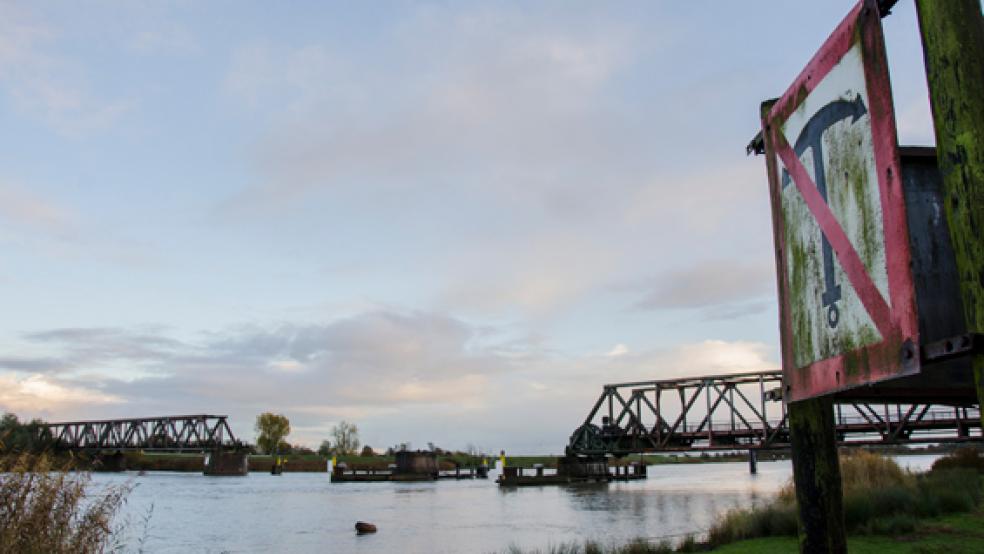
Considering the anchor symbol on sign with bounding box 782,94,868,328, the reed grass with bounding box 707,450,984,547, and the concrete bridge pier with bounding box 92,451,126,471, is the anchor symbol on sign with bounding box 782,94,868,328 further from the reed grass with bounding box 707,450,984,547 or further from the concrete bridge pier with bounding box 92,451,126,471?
the concrete bridge pier with bounding box 92,451,126,471

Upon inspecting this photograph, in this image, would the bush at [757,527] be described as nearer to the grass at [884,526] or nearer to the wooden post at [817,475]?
the grass at [884,526]

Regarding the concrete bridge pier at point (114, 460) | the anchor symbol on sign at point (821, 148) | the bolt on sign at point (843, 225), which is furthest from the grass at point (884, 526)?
the concrete bridge pier at point (114, 460)

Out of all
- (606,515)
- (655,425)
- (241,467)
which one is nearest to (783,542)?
(606,515)

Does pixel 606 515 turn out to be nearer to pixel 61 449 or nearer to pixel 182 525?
pixel 182 525

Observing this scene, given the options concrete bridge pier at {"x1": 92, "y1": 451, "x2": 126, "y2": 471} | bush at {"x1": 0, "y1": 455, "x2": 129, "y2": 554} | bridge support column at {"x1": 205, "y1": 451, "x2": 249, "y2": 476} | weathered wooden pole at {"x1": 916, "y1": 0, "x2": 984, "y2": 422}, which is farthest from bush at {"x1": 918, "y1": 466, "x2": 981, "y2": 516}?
concrete bridge pier at {"x1": 92, "y1": 451, "x2": 126, "y2": 471}

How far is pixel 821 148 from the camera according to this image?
407cm

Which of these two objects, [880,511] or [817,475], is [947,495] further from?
[817,475]

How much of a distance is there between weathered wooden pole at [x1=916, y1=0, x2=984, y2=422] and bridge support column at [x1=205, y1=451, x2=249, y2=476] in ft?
423

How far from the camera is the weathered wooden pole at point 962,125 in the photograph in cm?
290

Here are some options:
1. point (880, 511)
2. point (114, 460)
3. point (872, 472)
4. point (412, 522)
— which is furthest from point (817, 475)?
point (114, 460)

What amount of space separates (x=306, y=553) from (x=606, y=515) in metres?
18.3

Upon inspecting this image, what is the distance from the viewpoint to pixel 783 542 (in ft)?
53.7

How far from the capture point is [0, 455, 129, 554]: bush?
10.2 m

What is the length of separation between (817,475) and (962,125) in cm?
319
